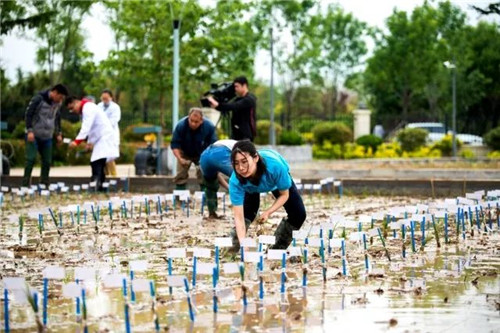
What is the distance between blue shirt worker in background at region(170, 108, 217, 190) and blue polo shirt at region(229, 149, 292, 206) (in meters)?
4.70

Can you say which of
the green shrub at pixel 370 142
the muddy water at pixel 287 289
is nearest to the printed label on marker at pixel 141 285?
the muddy water at pixel 287 289

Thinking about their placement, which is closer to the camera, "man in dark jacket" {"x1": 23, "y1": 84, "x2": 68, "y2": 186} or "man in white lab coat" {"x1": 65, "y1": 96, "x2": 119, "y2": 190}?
"man in white lab coat" {"x1": 65, "y1": 96, "x2": 119, "y2": 190}

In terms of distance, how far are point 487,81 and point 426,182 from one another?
122ft

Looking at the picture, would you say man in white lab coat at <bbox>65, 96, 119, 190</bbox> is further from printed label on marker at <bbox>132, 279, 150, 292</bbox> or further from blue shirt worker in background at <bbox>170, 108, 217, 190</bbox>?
printed label on marker at <bbox>132, 279, 150, 292</bbox>

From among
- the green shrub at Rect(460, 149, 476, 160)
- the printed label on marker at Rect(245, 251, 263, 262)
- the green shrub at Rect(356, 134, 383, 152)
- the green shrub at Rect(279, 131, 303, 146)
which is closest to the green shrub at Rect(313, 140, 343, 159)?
the green shrub at Rect(356, 134, 383, 152)

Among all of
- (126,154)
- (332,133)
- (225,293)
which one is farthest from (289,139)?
(225,293)

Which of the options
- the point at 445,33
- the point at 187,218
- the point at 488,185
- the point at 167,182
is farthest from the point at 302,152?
the point at 445,33

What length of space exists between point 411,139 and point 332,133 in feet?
8.46

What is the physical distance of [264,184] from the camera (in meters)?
8.95

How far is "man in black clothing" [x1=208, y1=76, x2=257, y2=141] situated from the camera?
14566mm

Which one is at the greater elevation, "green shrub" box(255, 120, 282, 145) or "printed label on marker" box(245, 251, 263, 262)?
"green shrub" box(255, 120, 282, 145)

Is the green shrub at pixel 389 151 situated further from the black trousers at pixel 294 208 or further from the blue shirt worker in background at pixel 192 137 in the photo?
the black trousers at pixel 294 208

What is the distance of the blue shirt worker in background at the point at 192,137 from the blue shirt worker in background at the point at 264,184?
4.28 m

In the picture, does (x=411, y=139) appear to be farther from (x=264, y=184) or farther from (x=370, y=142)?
(x=264, y=184)
